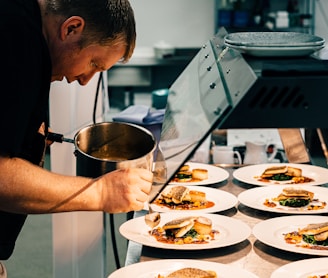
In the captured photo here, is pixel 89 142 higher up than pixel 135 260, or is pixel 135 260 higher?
pixel 89 142

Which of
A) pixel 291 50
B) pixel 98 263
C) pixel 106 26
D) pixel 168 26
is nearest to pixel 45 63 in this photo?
pixel 106 26

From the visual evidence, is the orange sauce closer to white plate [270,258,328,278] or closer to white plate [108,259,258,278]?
white plate [108,259,258,278]

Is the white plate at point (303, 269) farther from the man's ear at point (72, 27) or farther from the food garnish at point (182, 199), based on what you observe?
the man's ear at point (72, 27)

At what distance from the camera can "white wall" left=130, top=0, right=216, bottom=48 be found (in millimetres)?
8242

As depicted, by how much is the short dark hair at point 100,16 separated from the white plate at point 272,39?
29cm

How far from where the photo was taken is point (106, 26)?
192 centimetres

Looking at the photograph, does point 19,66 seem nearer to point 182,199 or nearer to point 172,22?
point 182,199

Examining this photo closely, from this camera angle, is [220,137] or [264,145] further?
[220,137]

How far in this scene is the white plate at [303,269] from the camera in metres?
1.96

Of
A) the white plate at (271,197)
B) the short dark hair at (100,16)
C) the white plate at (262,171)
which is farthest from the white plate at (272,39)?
the white plate at (262,171)

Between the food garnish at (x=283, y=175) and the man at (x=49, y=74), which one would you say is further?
the food garnish at (x=283, y=175)

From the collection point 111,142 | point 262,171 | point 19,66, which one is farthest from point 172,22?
point 19,66

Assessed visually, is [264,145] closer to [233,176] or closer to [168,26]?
[233,176]

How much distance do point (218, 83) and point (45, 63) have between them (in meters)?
0.50
